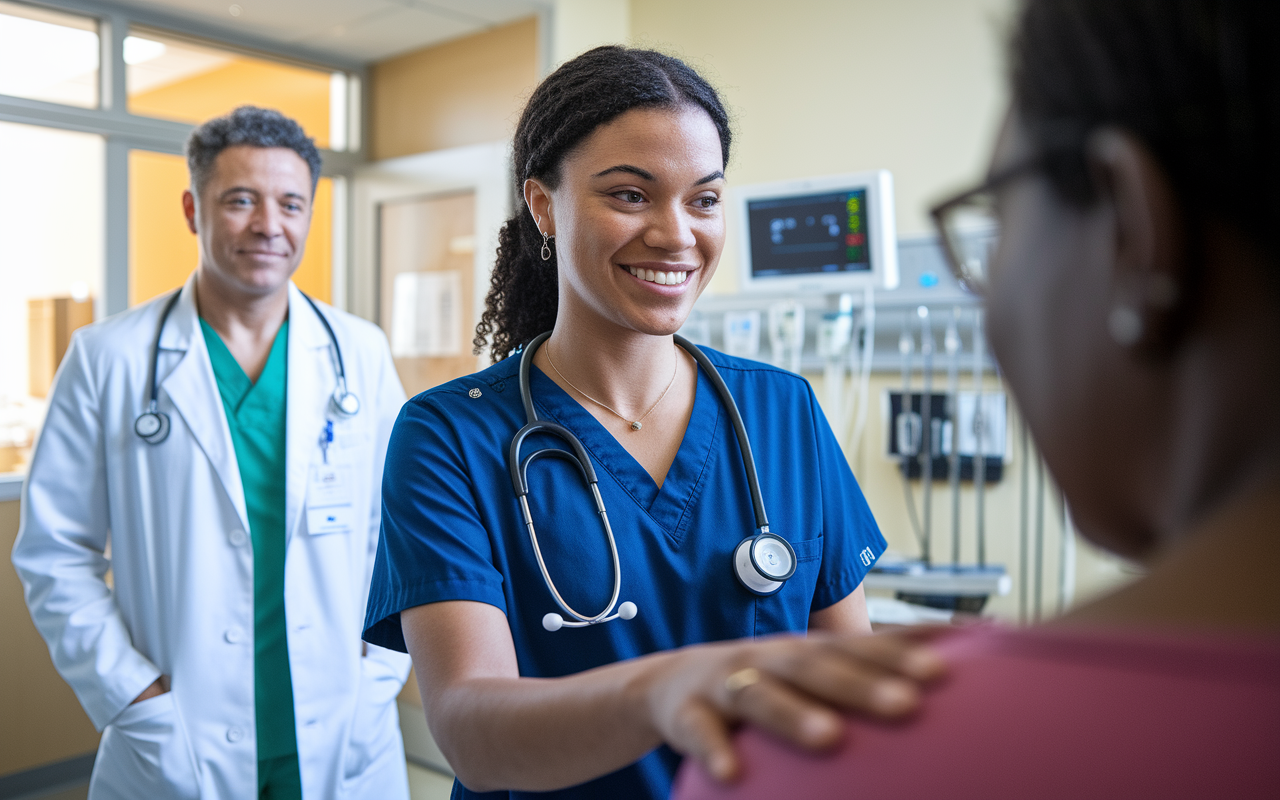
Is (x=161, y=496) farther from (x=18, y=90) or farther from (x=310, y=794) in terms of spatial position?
(x=18, y=90)

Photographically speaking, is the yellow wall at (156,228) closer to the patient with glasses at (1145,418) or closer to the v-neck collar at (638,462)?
the v-neck collar at (638,462)

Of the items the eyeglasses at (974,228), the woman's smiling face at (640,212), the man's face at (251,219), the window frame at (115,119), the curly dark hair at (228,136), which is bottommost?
the eyeglasses at (974,228)

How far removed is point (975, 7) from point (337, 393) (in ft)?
7.06

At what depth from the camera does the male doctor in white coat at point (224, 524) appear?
1712 millimetres

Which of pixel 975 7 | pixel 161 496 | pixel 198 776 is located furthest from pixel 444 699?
pixel 975 7

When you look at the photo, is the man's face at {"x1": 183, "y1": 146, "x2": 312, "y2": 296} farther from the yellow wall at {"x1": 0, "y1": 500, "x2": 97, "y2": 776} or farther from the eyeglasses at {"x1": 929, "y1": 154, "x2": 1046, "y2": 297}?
the eyeglasses at {"x1": 929, "y1": 154, "x2": 1046, "y2": 297}

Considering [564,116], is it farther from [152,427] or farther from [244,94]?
[244,94]

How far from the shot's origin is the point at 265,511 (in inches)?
74.0

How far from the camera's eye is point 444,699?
86cm

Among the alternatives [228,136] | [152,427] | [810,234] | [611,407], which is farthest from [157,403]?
[810,234]

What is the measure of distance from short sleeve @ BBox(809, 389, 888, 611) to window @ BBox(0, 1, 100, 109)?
2.97 m

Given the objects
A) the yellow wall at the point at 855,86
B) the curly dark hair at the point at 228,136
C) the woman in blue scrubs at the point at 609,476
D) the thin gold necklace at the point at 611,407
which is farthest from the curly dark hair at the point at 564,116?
the yellow wall at the point at 855,86

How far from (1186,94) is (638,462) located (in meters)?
0.79

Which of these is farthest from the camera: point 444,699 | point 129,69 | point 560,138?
point 129,69
